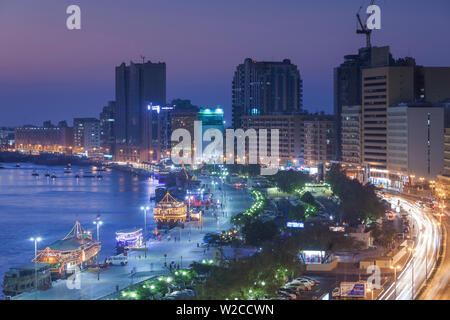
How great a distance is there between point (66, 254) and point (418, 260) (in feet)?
15.4

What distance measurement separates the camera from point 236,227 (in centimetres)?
1198

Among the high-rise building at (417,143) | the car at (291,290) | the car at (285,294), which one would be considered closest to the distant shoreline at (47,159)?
the high-rise building at (417,143)

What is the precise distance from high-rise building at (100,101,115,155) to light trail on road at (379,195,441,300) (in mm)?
39028

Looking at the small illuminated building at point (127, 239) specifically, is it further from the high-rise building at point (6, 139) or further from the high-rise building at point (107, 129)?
the high-rise building at point (6, 139)

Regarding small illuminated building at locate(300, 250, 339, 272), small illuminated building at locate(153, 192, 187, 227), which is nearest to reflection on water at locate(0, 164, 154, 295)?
small illuminated building at locate(153, 192, 187, 227)

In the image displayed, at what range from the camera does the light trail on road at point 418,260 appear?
20.1ft

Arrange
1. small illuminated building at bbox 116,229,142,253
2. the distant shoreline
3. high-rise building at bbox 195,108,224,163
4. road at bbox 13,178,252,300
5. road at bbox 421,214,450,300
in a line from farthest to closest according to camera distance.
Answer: the distant shoreline, high-rise building at bbox 195,108,224,163, small illuminated building at bbox 116,229,142,253, road at bbox 13,178,252,300, road at bbox 421,214,450,300

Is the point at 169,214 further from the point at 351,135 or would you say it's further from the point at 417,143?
the point at 351,135

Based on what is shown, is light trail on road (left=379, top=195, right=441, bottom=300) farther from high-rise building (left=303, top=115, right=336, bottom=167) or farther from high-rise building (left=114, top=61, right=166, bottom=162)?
high-rise building (left=114, top=61, right=166, bottom=162)

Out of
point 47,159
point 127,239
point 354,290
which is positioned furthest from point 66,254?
point 47,159

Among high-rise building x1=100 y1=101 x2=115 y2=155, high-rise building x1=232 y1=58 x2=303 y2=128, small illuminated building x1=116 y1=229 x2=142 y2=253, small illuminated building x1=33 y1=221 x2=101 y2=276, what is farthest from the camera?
high-rise building x1=100 y1=101 x2=115 y2=155

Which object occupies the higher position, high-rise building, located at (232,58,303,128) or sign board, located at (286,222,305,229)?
high-rise building, located at (232,58,303,128)

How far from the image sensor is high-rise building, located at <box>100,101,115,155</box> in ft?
163
